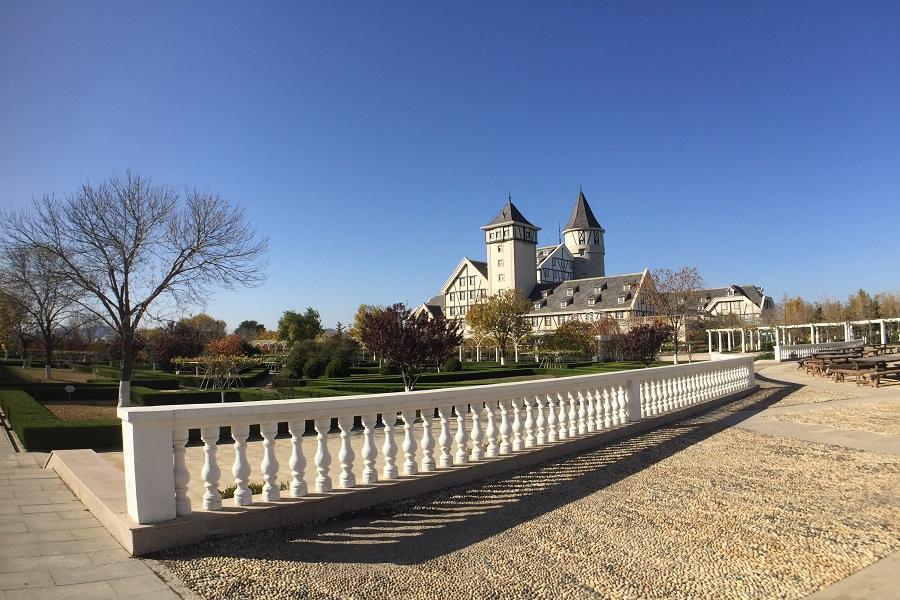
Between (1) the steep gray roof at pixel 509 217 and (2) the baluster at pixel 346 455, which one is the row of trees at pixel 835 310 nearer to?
(1) the steep gray roof at pixel 509 217

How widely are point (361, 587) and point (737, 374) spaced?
1473 centimetres

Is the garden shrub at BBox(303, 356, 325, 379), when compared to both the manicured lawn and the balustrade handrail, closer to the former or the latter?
the manicured lawn

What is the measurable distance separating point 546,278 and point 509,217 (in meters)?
11.2

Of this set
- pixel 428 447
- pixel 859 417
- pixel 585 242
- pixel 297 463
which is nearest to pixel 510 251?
pixel 585 242

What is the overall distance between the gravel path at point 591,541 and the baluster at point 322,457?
35 centimetres

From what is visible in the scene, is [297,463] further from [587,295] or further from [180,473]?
[587,295]

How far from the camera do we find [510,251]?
74625mm

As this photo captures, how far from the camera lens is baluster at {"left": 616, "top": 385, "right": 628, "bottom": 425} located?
30.6 ft

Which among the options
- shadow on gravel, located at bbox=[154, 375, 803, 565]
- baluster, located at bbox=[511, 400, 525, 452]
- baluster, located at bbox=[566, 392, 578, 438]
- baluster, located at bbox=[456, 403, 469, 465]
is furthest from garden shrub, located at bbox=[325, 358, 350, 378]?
baluster, located at bbox=[456, 403, 469, 465]

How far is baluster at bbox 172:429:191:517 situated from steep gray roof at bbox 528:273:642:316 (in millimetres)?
64756

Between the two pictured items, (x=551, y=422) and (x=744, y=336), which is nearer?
(x=551, y=422)

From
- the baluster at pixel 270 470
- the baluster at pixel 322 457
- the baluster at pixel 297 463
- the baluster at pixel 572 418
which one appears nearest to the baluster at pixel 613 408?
the baluster at pixel 572 418

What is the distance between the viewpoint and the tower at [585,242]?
284 ft

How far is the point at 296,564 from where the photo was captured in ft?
12.4
